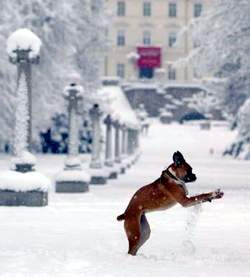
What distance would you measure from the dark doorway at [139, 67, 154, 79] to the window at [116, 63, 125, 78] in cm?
230

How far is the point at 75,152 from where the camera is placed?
21.6m

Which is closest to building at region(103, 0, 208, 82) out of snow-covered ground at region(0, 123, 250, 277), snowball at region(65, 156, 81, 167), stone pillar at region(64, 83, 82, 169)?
stone pillar at region(64, 83, 82, 169)

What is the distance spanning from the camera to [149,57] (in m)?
107

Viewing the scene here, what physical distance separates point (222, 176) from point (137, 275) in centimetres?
2083

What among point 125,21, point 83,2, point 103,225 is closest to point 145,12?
point 125,21

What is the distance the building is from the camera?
352 feet

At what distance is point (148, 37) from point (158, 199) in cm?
10221

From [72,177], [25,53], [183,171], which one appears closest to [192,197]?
[183,171]

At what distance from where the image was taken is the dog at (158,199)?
9.56 meters

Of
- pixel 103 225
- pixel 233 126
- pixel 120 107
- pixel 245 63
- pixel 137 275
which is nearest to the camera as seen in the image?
pixel 137 275

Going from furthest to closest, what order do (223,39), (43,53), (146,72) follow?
1. (146,72)
2. (43,53)
3. (223,39)

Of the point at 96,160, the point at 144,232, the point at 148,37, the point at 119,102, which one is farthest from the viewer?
the point at 148,37

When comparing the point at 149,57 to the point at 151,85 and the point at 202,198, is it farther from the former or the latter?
the point at 202,198

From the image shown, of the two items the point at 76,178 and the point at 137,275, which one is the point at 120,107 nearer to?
the point at 76,178
